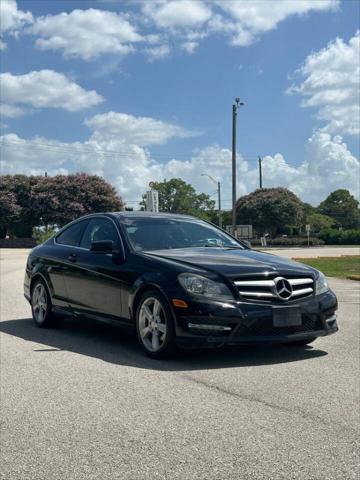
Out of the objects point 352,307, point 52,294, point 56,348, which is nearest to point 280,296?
point 56,348

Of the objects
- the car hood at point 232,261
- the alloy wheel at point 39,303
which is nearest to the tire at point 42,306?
the alloy wheel at point 39,303

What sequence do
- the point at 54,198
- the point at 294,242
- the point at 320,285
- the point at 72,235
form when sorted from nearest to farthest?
the point at 320,285 → the point at 72,235 → the point at 54,198 → the point at 294,242

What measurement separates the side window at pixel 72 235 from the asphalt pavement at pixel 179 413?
149 centimetres

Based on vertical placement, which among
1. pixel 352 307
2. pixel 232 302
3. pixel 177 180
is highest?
pixel 177 180

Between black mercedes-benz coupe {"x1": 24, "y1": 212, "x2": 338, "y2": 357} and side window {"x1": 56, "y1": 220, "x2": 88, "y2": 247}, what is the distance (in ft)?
0.69

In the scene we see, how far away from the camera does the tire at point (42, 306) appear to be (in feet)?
27.6

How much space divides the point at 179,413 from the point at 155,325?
1.86 metres

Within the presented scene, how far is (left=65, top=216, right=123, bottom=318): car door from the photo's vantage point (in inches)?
274

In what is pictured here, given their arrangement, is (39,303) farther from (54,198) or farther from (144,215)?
(54,198)

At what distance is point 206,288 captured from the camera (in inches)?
235

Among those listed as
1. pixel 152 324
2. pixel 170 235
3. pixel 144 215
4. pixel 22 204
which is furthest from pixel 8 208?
pixel 152 324

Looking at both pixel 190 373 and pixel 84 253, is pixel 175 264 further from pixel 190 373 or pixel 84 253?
pixel 84 253

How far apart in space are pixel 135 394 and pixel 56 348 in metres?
2.32

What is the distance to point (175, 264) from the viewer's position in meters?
6.24
